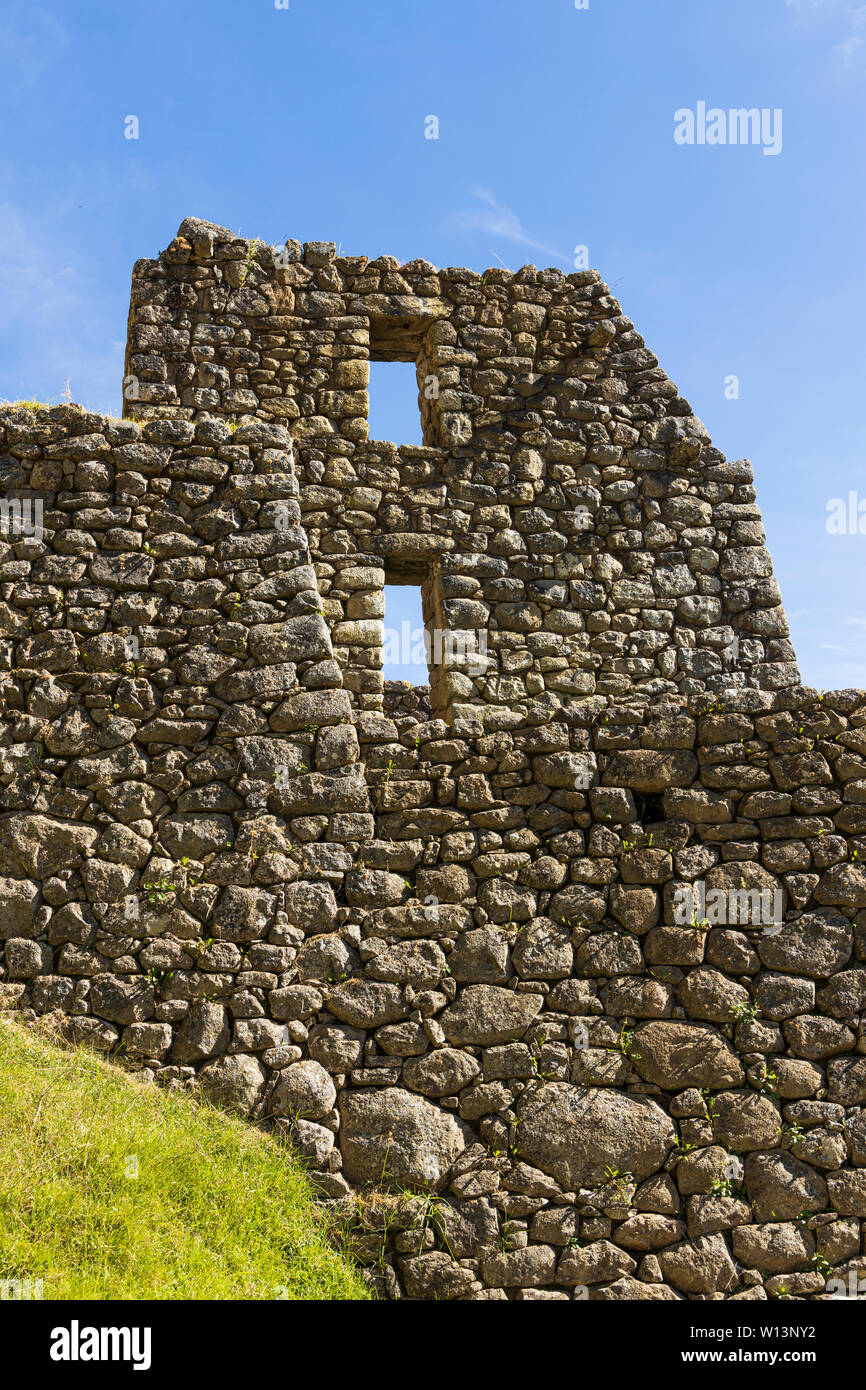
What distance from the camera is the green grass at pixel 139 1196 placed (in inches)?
148

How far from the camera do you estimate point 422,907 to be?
202 inches

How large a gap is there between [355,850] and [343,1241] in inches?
68.0

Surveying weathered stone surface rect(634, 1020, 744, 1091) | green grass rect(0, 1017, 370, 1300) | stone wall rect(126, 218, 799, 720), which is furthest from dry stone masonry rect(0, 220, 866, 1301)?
stone wall rect(126, 218, 799, 720)

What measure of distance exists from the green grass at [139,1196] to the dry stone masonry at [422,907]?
20cm

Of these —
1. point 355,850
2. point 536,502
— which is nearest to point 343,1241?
point 355,850

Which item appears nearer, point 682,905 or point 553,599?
point 682,905

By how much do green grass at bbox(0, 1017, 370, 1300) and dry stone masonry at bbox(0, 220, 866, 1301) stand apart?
0.65ft

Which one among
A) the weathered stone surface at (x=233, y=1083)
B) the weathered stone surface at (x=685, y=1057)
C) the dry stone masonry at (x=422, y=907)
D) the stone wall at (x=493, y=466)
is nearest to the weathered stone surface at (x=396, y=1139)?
the dry stone masonry at (x=422, y=907)

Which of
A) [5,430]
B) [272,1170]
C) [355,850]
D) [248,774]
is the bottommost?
[272,1170]

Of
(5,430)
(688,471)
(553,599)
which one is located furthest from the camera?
(688,471)

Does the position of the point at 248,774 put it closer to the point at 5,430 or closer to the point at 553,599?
the point at 5,430

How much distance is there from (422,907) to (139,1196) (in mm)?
1768

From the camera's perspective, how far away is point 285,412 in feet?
25.4

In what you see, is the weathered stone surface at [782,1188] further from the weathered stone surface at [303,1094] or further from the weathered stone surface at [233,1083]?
the weathered stone surface at [233,1083]
